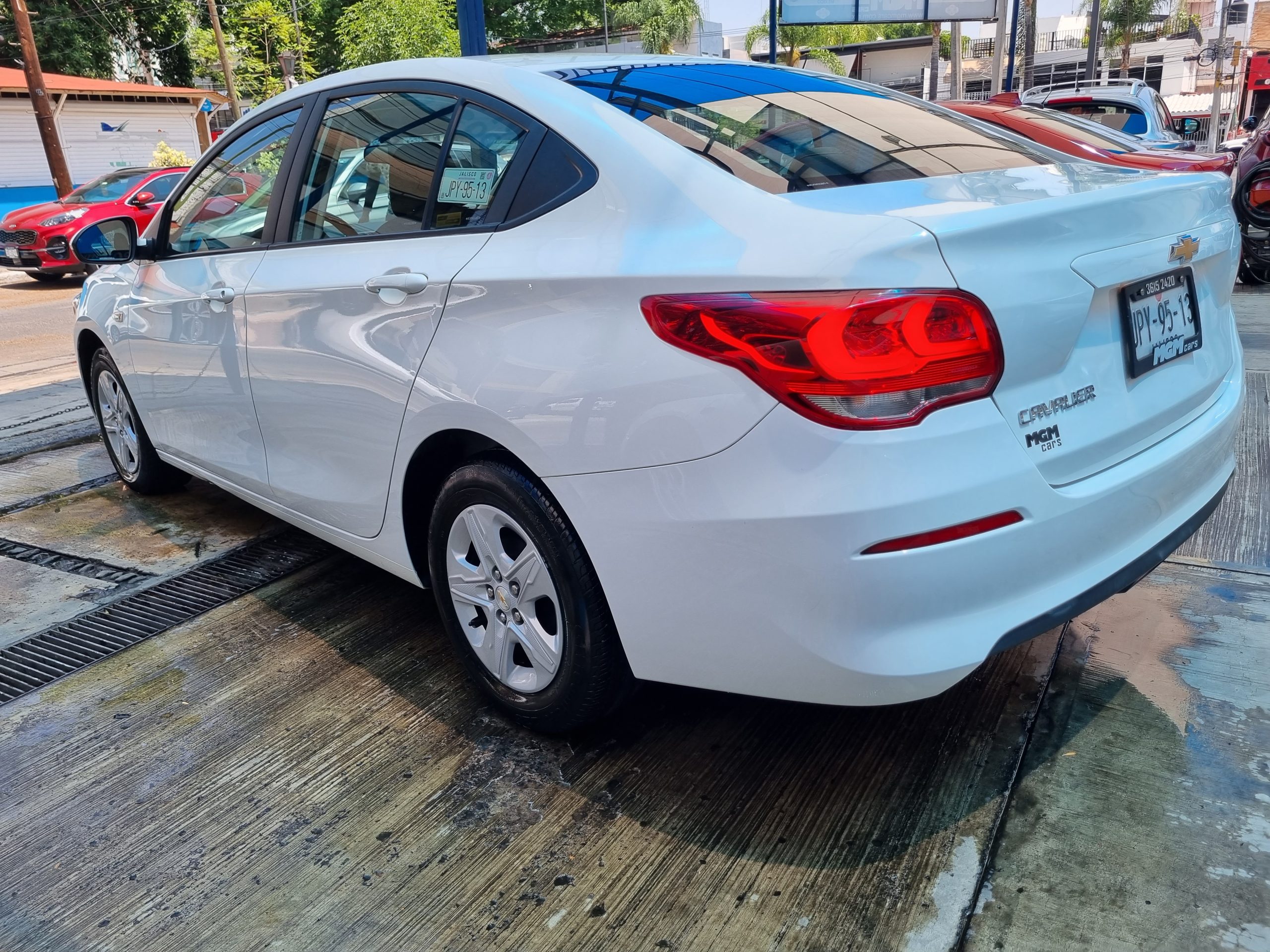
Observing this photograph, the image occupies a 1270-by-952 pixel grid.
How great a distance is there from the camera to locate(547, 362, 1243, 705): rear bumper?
1791mm

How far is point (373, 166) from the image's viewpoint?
2.84m

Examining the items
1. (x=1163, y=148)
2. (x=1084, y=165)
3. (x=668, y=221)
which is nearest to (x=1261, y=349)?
(x=1163, y=148)

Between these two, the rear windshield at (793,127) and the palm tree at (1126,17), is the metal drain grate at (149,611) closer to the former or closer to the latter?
the rear windshield at (793,127)

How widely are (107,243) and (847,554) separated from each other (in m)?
3.46

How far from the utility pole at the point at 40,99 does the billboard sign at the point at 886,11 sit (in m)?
14.8

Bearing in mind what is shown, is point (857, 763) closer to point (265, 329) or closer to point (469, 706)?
point (469, 706)

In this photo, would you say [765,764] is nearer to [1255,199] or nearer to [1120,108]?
[1255,199]

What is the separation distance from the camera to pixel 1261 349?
649 cm

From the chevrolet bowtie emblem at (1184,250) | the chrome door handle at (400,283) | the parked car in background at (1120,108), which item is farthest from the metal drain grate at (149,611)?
the parked car in background at (1120,108)

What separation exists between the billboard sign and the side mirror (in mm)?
15114

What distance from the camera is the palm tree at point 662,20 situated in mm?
49875

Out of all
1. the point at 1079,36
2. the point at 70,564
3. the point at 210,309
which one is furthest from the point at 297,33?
the point at 1079,36

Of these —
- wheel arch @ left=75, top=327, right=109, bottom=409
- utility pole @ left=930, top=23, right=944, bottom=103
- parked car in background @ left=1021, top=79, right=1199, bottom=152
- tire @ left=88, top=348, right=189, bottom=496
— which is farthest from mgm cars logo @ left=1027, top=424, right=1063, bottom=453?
utility pole @ left=930, top=23, right=944, bottom=103

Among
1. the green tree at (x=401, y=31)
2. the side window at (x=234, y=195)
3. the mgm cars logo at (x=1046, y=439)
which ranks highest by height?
the green tree at (x=401, y=31)
